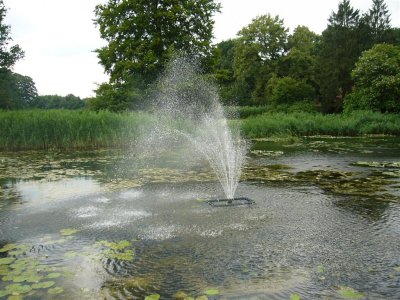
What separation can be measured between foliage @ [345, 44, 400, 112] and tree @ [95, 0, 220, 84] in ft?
45.5

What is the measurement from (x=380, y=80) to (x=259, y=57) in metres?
24.4

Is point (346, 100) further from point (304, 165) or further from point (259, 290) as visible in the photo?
point (259, 290)

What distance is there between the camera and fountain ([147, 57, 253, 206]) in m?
19.0

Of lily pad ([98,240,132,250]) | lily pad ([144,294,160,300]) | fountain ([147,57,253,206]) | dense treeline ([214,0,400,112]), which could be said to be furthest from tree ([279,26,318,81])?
lily pad ([144,294,160,300])

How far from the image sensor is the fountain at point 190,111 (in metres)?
19.0

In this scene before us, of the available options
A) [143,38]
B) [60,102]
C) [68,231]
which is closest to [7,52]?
[143,38]

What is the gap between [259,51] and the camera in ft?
166

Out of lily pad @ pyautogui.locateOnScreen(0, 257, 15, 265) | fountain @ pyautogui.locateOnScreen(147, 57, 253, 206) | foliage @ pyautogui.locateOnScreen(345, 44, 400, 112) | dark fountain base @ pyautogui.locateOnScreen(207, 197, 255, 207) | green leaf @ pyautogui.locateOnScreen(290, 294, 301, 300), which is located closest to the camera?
green leaf @ pyautogui.locateOnScreen(290, 294, 301, 300)

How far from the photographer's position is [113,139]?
16.8 meters

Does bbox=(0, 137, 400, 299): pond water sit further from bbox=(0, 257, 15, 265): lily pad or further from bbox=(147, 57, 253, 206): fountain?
bbox=(147, 57, 253, 206): fountain

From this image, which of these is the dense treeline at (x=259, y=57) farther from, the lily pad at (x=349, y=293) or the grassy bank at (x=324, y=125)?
the lily pad at (x=349, y=293)

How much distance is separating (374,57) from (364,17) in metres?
16.7

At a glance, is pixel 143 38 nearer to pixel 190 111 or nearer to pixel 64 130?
pixel 190 111

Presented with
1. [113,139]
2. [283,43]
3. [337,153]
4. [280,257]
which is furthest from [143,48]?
[283,43]
